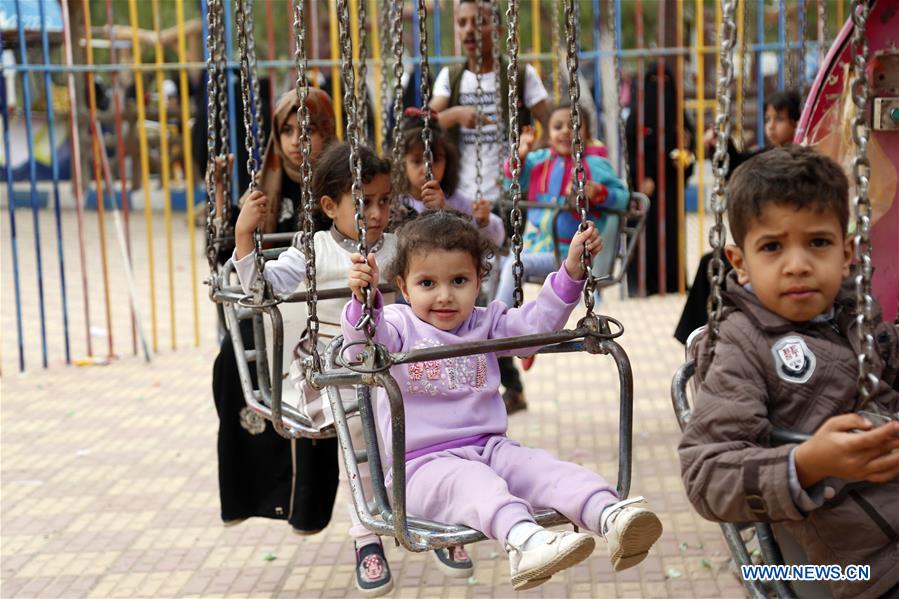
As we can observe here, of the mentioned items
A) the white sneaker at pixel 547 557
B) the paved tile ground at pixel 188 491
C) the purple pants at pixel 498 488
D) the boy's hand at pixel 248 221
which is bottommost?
the paved tile ground at pixel 188 491

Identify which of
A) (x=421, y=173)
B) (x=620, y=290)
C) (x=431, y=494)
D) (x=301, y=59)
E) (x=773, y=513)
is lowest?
(x=620, y=290)

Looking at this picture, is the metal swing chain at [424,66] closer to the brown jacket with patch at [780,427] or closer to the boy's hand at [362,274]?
the boy's hand at [362,274]

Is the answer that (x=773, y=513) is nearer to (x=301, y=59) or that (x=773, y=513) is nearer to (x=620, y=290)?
(x=301, y=59)

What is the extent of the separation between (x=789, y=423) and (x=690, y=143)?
287 inches

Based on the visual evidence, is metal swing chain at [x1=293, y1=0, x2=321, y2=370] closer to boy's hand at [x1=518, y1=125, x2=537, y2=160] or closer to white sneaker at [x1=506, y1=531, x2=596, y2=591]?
white sneaker at [x1=506, y1=531, x2=596, y2=591]

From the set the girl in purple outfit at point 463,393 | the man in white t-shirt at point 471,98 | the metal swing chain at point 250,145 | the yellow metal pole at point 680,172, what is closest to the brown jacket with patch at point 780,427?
the girl in purple outfit at point 463,393

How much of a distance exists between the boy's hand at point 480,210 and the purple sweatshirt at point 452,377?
3.98ft

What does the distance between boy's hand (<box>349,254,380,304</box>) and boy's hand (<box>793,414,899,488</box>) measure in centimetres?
103

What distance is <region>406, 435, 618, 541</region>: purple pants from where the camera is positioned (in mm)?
2412

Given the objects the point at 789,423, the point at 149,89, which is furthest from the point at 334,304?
the point at 149,89

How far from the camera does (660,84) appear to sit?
830cm

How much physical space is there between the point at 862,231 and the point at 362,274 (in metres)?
1.06

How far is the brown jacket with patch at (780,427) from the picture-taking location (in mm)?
1831

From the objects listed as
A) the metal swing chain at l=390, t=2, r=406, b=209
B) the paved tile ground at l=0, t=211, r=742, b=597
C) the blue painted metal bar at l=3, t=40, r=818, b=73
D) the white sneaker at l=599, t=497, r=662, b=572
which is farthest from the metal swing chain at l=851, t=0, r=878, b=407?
the blue painted metal bar at l=3, t=40, r=818, b=73
